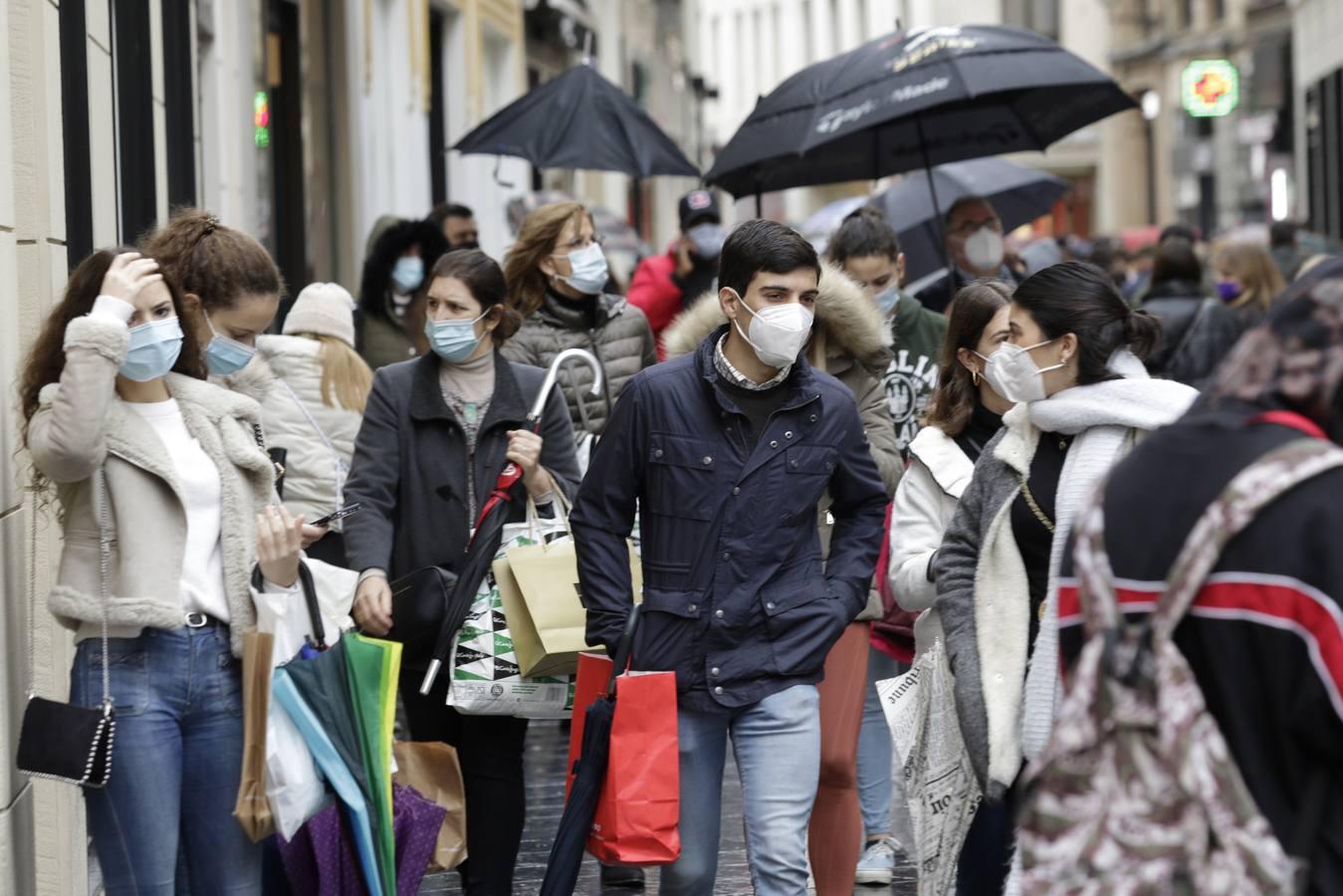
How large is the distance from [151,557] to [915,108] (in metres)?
4.55

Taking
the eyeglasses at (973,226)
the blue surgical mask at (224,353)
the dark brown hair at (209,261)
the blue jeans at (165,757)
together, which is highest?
the eyeglasses at (973,226)

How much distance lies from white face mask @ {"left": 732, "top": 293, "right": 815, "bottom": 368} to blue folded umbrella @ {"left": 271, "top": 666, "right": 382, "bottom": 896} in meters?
1.28

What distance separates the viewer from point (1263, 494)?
2959 millimetres

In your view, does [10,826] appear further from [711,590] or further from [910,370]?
[910,370]

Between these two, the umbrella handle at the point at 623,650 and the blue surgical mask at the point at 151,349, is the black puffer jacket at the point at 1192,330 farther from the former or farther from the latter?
the blue surgical mask at the point at 151,349

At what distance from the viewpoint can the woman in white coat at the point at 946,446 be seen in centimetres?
559

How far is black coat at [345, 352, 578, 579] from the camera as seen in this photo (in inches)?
245

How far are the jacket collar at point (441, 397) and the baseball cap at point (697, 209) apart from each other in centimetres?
577

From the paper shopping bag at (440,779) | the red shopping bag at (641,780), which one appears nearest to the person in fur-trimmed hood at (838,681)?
the paper shopping bag at (440,779)

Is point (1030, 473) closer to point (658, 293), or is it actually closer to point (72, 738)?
point (72, 738)

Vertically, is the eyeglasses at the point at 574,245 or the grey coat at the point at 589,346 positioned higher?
the eyeglasses at the point at 574,245

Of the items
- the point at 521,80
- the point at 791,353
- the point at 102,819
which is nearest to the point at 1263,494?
the point at 791,353

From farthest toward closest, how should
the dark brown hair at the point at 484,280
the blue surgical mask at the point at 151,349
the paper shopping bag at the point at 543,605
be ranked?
the dark brown hair at the point at 484,280
the paper shopping bag at the point at 543,605
the blue surgical mask at the point at 151,349

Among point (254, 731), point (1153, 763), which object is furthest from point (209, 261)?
point (1153, 763)
